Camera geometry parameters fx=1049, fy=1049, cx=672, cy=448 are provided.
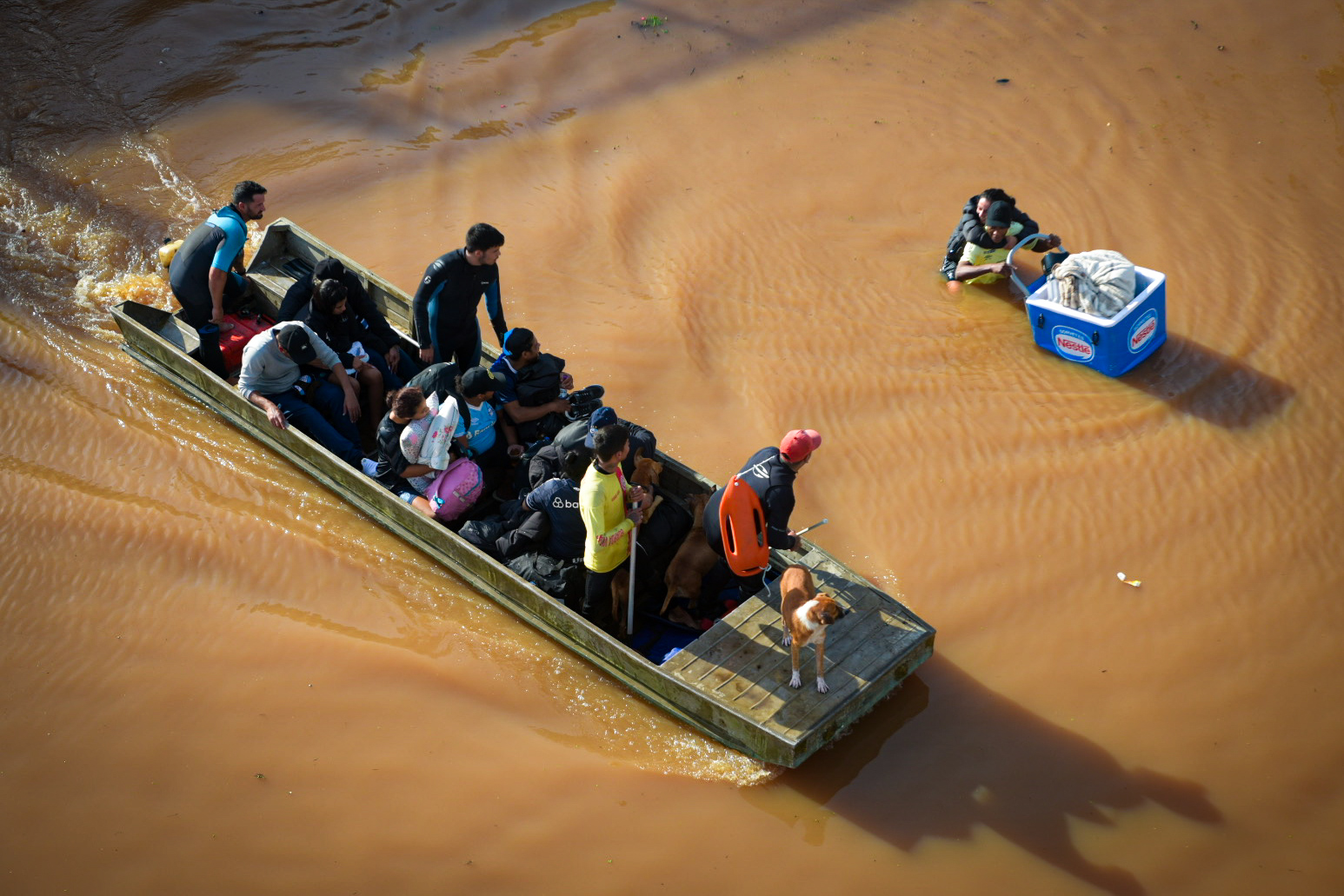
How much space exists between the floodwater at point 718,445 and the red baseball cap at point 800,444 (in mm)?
2112

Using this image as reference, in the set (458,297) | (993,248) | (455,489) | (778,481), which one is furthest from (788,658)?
(993,248)

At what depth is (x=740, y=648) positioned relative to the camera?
7.27 meters

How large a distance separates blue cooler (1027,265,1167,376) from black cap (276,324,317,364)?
6.73m

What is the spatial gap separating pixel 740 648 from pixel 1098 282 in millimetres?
5356

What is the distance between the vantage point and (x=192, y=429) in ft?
32.1

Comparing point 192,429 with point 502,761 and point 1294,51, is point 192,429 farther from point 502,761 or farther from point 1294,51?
point 1294,51

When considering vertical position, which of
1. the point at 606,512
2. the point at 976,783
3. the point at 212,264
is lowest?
the point at 976,783

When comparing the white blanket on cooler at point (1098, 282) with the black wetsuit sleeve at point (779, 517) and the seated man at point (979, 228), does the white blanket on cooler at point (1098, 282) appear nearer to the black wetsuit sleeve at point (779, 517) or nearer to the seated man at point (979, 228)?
the seated man at point (979, 228)

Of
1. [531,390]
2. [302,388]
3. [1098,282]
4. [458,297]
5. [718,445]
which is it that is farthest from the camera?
[1098,282]

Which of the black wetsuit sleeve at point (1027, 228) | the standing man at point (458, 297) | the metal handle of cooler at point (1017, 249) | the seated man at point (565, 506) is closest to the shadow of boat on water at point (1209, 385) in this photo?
the metal handle of cooler at point (1017, 249)

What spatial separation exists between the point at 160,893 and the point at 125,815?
26.2 inches

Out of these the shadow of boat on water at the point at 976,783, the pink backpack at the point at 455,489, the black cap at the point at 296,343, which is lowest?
the shadow of boat on water at the point at 976,783

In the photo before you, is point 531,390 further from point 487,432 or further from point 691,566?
point 691,566

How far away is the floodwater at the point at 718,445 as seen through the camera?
275 inches
